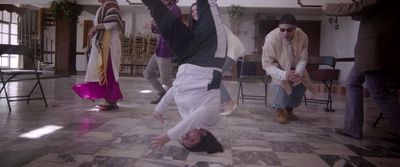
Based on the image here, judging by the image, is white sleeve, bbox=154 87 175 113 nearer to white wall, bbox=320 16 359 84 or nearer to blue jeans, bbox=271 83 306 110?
blue jeans, bbox=271 83 306 110

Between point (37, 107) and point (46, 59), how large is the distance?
14.6 metres

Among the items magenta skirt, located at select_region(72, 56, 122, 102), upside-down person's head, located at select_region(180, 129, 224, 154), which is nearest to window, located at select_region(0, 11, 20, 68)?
magenta skirt, located at select_region(72, 56, 122, 102)

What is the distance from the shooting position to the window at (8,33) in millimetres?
15998

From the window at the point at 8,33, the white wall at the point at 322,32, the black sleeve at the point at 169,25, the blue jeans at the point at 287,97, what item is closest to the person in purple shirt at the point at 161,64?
the blue jeans at the point at 287,97

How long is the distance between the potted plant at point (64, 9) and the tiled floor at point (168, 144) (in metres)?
7.79

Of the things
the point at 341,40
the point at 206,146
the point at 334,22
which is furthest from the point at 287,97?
the point at 334,22

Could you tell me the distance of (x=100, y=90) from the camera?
4.12 m

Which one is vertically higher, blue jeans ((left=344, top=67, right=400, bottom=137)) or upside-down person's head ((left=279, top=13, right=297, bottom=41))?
upside-down person's head ((left=279, top=13, right=297, bottom=41))

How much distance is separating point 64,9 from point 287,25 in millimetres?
9489

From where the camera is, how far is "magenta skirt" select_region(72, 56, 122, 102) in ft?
13.4

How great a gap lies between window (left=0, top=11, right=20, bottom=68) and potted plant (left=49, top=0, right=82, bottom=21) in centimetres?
621

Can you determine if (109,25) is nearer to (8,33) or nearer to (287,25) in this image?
(287,25)

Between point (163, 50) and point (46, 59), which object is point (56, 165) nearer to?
point (163, 50)

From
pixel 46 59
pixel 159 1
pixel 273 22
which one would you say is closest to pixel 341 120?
pixel 159 1
